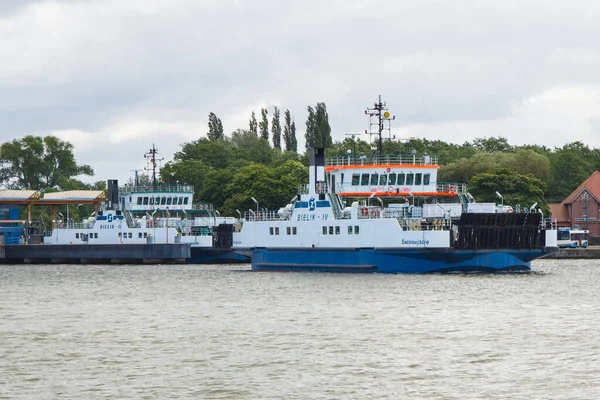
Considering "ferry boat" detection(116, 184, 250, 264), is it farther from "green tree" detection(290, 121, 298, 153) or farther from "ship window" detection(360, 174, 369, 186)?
"green tree" detection(290, 121, 298, 153)

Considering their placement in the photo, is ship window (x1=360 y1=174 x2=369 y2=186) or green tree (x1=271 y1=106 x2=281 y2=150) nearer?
ship window (x1=360 y1=174 x2=369 y2=186)

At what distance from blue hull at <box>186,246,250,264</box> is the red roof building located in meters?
40.8

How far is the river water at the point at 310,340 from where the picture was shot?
32.2 metres

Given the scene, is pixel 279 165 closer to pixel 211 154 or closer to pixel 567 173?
pixel 211 154

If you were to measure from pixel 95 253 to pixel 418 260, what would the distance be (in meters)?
40.7

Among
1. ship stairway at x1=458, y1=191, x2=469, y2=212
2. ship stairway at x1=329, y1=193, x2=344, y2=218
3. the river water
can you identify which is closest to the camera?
the river water

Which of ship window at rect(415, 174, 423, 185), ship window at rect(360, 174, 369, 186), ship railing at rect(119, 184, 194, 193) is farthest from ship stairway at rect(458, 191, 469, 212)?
ship railing at rect(119, 184, 194, 193)

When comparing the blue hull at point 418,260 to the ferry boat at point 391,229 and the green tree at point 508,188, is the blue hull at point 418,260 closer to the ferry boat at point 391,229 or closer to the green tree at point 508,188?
the ferry boat at point 391,229

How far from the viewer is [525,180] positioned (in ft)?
381

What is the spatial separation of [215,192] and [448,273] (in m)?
67.3

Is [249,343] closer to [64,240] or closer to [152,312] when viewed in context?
[152,312]

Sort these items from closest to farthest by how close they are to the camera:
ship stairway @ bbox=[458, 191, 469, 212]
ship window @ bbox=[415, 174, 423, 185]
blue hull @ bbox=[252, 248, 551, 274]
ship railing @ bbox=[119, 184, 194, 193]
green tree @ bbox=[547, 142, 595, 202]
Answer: blue hull @ bbox=[252, 248, 551, 274], ship stairway @ bbox=[458, 191, 469, 212], ship window @ bbox=[415, 174, 423, 185], ship railing @ bbox=[119, 184, 194, 193], green tree @ bbox=[547, 142, 595, 202]

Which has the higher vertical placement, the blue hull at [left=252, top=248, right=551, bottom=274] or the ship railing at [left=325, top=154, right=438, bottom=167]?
the ship railing at [left=325, top=154, right=438, bottom=167]

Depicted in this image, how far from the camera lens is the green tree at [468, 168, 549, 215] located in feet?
377
